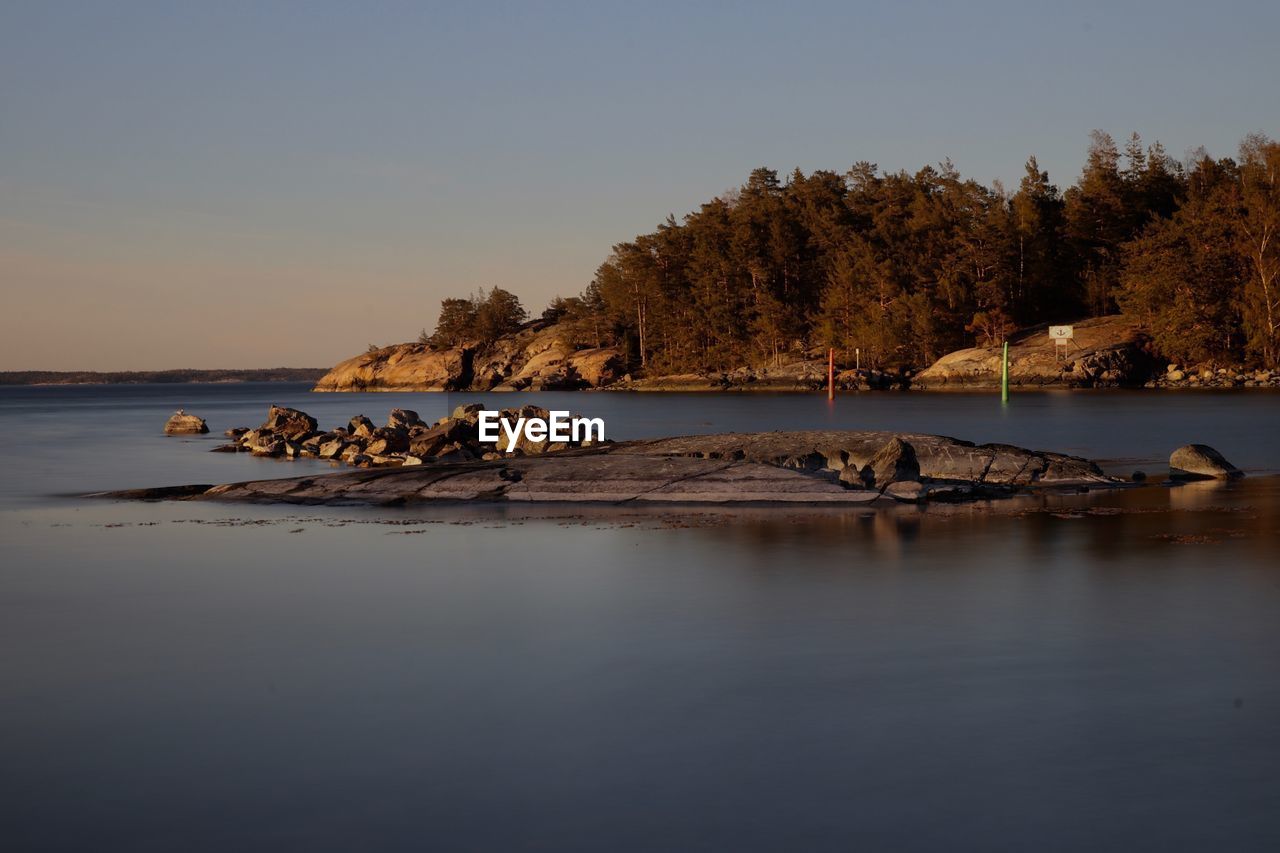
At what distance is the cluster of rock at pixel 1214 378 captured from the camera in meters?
111

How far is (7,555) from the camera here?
732 inches

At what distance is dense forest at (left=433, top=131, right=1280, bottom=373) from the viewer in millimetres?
118750

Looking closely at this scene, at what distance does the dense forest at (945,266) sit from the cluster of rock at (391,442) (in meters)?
95.2

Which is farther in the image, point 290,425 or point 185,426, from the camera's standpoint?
point 185,426

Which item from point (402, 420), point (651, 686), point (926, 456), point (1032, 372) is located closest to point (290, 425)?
point (402, 420)

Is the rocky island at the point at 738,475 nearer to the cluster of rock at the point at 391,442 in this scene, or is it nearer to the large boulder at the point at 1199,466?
the large boulder at the point at 1199,466

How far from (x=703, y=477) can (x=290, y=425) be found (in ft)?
99.1

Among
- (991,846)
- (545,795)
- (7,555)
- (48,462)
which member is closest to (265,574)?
(7,555)

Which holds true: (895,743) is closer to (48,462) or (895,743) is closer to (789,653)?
(789,653)

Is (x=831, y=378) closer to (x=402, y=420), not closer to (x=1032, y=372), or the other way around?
(x=1032, y=372)

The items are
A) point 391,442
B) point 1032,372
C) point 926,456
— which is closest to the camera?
point 926,456

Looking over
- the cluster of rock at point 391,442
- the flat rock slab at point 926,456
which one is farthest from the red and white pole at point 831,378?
the flat rock slab at point 926,456

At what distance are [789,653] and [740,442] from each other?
16494 mm

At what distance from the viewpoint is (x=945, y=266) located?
458 ft
